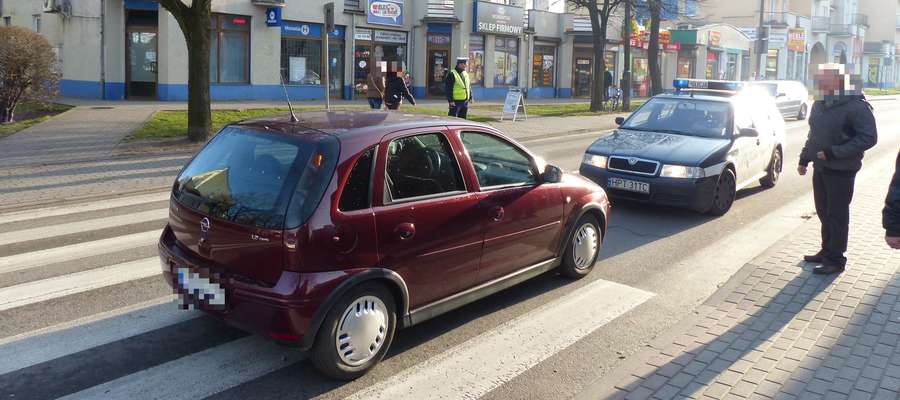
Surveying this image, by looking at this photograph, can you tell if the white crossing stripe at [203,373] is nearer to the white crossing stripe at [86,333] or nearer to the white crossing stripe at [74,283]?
the white crossing stripe at [86,333]

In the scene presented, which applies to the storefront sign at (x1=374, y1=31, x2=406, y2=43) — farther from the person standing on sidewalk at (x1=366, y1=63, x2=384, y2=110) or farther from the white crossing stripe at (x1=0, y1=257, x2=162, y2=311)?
the white crossing stripe at (x1=0, y1=257, x2=162, y2=311)

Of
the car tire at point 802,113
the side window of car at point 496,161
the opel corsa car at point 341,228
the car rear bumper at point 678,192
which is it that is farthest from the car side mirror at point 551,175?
the car tire at point 802,113

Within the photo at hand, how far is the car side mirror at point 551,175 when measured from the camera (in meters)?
5.98

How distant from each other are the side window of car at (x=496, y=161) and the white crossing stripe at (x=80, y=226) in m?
4.99

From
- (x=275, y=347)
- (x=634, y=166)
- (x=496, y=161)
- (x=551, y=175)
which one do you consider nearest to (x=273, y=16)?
(x=634, y=166)

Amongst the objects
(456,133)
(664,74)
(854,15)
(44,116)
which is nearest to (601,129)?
(44,116)

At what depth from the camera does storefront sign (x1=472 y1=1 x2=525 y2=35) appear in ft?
110

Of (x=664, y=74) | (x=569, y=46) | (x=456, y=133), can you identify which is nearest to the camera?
(x=456, y=133)

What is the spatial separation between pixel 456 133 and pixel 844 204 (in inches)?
149

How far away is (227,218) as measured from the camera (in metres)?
4.53

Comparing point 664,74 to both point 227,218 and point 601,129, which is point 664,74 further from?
point 227,218

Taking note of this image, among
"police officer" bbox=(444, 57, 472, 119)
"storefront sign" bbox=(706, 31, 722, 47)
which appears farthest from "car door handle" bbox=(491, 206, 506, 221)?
"storefront sign" bbox=(706, 31, 722, 47)

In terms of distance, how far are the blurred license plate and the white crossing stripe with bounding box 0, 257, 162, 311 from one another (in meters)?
5.52

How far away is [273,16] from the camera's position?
26.9 metres
